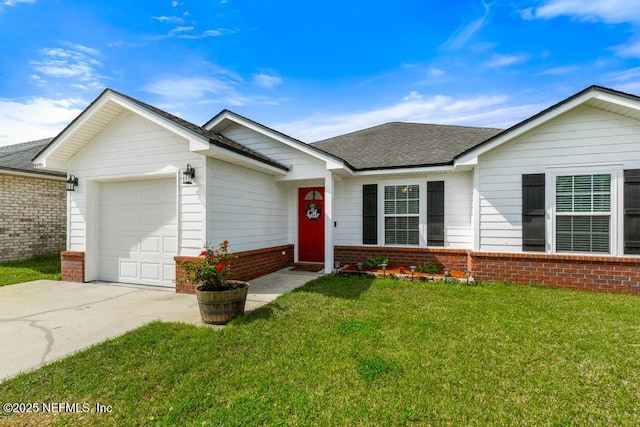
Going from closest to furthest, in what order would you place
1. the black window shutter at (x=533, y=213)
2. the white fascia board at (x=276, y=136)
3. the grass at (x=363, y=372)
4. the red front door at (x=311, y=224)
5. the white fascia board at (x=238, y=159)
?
1. the grass at (x=363, y=372)
2. the white fascia board at (x=238, y=159)
3. the black window shutter at (x=533, y=213)
4. the white fascia board at (x=276, y=136)
5. the red front door at (x=311, y=224)

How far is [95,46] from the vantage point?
749 centimetres

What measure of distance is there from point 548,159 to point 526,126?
939 mm

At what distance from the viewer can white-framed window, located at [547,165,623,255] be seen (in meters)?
5.99

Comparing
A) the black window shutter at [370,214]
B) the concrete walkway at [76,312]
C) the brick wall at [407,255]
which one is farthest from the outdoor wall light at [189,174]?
the black window shutter at [370,214]

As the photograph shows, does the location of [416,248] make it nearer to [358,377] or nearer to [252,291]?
[252,291]

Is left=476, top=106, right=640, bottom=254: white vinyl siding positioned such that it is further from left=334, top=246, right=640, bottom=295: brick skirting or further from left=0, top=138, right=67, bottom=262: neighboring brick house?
left=0, top=138, right=67, bottom=262: neighboring brick house

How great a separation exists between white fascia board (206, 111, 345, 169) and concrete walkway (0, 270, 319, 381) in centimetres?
323

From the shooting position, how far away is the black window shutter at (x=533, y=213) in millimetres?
6402

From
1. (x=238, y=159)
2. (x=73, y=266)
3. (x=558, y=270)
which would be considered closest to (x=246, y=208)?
(x=238, y=159)

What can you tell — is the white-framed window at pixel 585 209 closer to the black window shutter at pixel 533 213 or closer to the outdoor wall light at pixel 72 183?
the black window shutter at pixel 533 213

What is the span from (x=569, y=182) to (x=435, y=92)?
5957 mm

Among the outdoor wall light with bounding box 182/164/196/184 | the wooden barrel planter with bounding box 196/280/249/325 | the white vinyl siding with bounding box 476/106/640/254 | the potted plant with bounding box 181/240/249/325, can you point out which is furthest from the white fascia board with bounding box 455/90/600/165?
the outdoor wall light with bounding box 182/164/196/184

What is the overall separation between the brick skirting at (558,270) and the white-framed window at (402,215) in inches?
50.3

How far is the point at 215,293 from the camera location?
4250 millimetres
